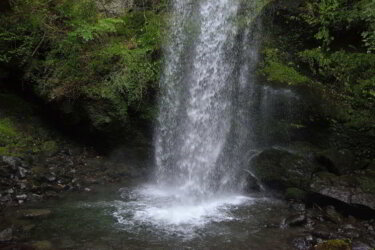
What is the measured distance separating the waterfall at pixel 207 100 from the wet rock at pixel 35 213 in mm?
3030

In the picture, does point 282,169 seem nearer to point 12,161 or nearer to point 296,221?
point 296,221

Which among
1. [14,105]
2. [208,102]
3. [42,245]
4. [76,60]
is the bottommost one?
[42,245]

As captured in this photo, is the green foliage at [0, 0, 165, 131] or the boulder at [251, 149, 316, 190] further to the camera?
the green foliage at [0, 0, 165, 131]

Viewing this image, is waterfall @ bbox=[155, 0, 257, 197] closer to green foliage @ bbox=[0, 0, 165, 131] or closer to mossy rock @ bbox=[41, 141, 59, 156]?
green foliage @ bbox=[0, 0, 165, 131]

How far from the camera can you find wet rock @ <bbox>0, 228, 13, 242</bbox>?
5.53 meters

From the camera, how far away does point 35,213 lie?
6613mm

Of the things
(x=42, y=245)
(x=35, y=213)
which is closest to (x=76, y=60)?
(x=35, y=213)

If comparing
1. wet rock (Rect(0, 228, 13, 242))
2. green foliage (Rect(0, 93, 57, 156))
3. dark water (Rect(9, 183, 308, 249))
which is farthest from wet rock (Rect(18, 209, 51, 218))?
green foliage (Rect(0, 93, 57, 156))

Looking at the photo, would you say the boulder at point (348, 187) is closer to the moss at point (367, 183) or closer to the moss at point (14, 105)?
the moss at point (367, 183)

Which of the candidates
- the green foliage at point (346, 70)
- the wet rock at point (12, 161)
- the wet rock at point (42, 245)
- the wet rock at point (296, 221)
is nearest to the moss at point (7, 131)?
the wet rock at point (12, 161)

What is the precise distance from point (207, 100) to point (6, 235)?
214 inches

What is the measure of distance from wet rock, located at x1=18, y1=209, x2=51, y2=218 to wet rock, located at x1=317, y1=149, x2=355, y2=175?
5902 millimetres

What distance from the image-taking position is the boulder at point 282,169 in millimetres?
7891

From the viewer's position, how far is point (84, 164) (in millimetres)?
8992
